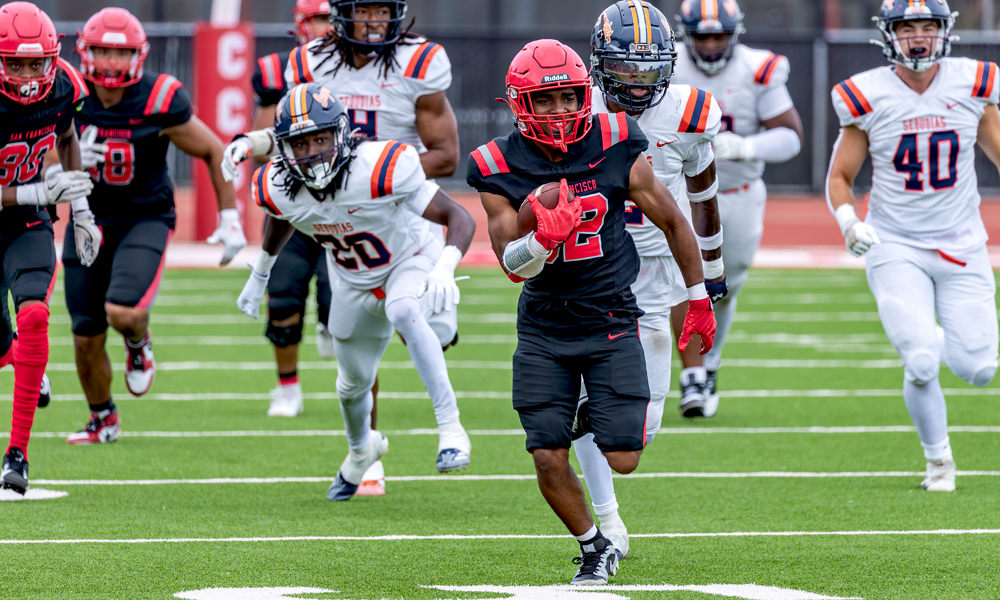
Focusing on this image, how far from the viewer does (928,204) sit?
5668mm

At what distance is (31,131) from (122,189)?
997 mm

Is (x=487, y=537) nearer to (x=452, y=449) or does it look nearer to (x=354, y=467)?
(x=452, y=449)

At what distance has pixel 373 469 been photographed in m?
5.69

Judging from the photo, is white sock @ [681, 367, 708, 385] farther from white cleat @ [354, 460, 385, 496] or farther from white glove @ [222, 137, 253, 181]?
white glove @ [222, 137, 253, 181]

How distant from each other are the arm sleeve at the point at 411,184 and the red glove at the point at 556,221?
1.24 metres

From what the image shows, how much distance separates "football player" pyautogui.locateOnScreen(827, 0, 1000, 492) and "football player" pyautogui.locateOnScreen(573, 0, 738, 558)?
2.97 ft

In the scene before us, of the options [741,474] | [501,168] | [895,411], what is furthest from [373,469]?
[895,411]

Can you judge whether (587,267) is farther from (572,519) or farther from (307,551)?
(307,551)

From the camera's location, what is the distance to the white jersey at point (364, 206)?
5098 millimetres

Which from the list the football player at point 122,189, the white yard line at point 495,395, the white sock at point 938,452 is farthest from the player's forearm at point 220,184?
the white sock at point 938,452

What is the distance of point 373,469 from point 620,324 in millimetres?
1776

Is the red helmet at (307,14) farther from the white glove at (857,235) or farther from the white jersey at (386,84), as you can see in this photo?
the white glove at (857,235)

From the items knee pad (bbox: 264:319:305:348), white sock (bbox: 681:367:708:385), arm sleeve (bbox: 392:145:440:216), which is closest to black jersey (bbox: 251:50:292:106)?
knee pad (bbox: 264:319:305:348)

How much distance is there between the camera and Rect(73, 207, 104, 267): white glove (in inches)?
239
